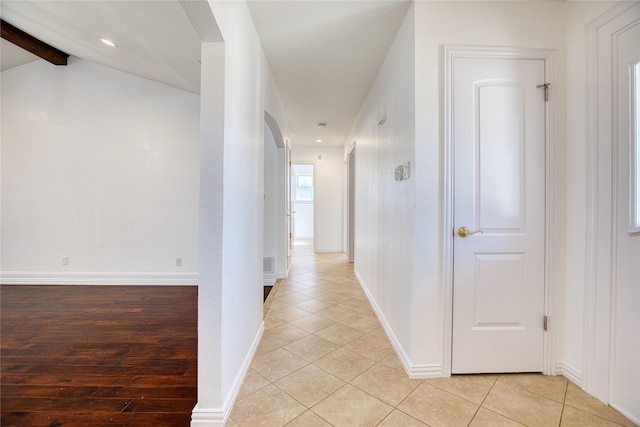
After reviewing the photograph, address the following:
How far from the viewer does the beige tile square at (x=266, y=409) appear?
4.60ft

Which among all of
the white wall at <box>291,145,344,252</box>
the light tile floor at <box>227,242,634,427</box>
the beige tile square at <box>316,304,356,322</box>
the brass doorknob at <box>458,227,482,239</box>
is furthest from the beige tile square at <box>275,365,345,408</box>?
the white wall at <box>291,145,344,252</box>

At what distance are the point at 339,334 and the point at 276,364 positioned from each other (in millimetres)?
681

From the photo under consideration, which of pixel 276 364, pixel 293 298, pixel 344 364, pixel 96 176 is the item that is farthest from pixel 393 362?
pixel 96 176

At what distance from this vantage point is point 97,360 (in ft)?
6.48

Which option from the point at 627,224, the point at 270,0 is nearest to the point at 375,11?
the point at 270,0

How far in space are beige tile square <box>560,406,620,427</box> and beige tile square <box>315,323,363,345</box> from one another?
1347mm

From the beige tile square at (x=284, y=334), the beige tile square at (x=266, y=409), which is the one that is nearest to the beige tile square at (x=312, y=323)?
the beige tile square at (x=284, y=334)

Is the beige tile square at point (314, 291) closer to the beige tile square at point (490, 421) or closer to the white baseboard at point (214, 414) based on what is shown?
the white baseboard at point (214, 414)

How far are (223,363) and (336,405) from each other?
670mm

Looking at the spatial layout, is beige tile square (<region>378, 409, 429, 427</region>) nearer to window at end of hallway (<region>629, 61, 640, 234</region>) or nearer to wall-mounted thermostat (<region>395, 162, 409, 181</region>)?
wall-mounted thermostat (<region>395, 162, 409, 181</region>)

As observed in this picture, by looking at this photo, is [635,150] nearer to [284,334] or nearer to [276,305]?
[284,334]

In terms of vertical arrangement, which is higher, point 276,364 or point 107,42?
point 107,42

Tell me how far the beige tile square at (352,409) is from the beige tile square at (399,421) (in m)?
0.03

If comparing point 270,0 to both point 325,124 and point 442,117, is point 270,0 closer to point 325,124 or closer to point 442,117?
point 442,117
